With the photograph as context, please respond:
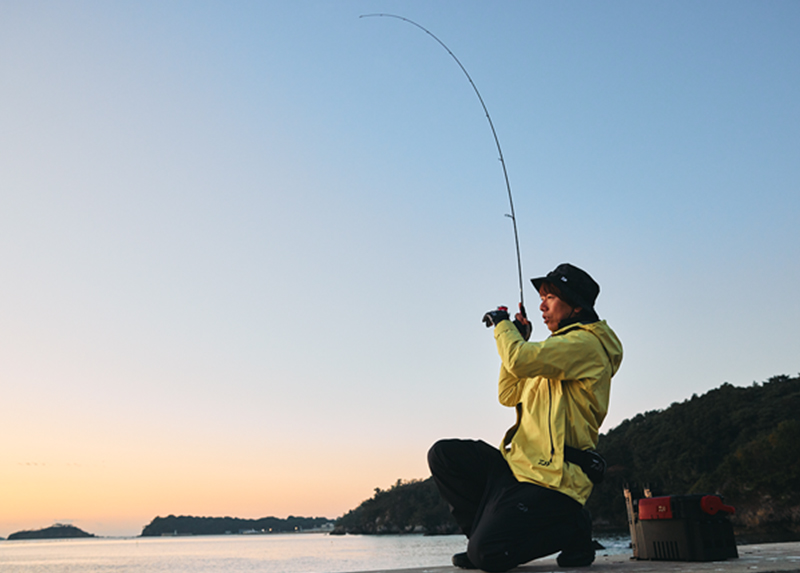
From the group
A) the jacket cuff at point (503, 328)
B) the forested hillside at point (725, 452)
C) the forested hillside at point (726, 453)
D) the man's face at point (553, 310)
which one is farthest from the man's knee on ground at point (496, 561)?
the forested hillside at point (725, 452)

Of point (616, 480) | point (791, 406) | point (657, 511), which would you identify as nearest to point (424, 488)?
point (616, 480)

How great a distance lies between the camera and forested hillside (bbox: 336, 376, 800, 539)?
169ft

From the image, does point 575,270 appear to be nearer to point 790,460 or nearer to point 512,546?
point 512,546

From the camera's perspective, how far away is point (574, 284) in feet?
12.1

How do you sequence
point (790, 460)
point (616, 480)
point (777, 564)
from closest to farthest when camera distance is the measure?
point (777, 564) < point (790, 460) < point (616, 480)

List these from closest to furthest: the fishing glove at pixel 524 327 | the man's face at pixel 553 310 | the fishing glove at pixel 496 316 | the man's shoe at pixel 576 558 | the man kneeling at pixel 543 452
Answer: the man kneeling at pixel 543 452, the man's shoe at pixel 576 558, the fishing glove at pixel 496 316, the man's face at pixel 553 310, the fishing glove at pixel 524 327

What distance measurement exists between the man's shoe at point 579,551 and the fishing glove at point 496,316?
1152mm

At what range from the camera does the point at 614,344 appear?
3.50 metres

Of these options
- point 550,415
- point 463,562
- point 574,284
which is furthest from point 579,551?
point 574,284

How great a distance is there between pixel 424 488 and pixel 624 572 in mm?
150393

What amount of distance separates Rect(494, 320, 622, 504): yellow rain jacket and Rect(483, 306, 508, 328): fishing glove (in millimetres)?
83

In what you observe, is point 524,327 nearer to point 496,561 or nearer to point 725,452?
point 496,561

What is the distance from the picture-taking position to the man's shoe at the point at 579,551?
11.0 ft

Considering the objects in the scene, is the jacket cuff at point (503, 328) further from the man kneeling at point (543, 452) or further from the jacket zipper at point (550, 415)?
the jacket zipper at point (550, 415)
